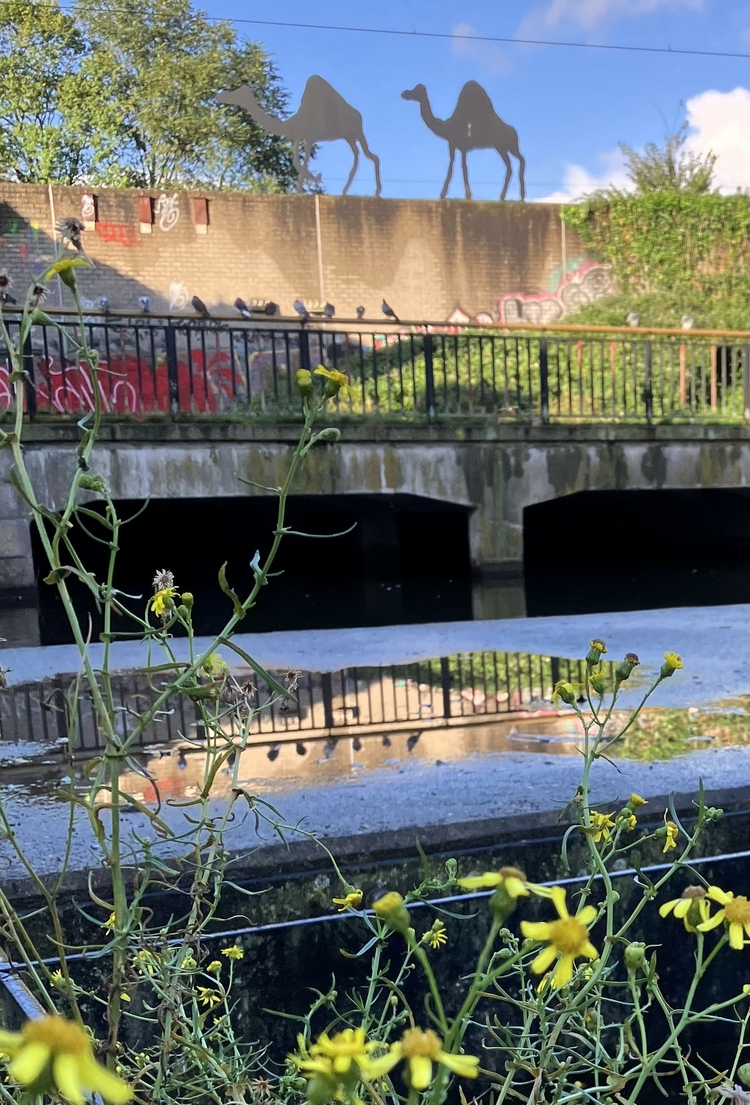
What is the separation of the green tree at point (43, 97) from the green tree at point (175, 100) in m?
0.43

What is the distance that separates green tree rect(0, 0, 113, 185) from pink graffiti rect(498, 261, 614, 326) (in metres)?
9.94

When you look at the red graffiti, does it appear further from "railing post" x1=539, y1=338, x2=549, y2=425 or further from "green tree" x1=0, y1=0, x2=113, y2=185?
"railing post" x1=539, y1=338, x2=549, y2=425

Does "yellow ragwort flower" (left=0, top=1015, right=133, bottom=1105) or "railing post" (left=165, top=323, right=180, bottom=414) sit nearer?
"yellow ragwort flower" (left=0, top=1015, right=133, bottom=1105)

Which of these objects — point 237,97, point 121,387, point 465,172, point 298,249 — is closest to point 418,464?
point 121,387

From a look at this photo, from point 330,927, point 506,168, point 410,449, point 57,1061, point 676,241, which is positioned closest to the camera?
point 57,1061

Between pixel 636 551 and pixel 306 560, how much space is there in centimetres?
452

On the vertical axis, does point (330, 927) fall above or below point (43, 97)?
below

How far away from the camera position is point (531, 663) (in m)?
4.23

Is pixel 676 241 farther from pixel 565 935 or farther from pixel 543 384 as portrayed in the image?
pixel 565 935

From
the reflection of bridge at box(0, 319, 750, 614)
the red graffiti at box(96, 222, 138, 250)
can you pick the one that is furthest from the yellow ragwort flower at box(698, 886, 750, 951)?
the red graffiti at box(96, 222, 138, 250)

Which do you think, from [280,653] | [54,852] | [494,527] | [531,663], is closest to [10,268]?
[494,527]

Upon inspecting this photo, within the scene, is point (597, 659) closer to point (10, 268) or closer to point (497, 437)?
point (497, 437)

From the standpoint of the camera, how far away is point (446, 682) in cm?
394

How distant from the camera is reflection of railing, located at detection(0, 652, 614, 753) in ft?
10.6
